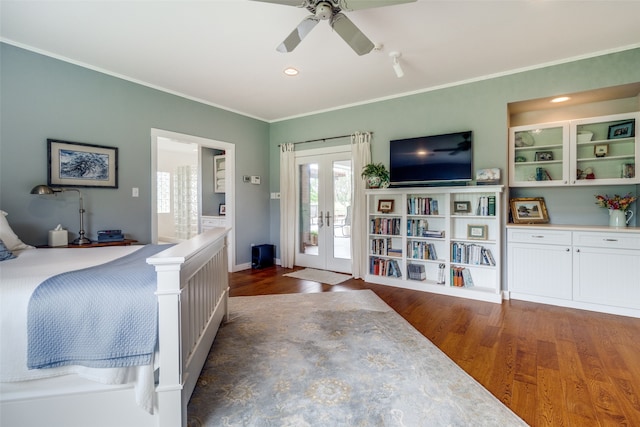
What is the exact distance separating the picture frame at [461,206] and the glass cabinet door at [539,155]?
0.58 m

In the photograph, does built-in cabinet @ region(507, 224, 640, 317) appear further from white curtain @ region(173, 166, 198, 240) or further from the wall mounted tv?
white curtain @ region(173, 166, 198, 240)

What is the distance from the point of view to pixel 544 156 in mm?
3645

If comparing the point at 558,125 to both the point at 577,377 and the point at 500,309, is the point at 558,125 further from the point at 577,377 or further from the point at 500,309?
the point at 577,377

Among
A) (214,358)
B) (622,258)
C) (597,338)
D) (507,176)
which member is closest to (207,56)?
(214,358)

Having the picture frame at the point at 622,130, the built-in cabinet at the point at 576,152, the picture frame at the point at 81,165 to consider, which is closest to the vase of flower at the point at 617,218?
the built-in cabinet at the point at 576,152

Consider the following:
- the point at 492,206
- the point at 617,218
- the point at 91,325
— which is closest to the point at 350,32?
the point at 91,325

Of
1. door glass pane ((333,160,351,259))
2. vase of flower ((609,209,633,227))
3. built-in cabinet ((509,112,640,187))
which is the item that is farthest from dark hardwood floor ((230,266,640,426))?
built-in cabinet ((509,112,640,187))

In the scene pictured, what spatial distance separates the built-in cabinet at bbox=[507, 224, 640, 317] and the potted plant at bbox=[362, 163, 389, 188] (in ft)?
5.47

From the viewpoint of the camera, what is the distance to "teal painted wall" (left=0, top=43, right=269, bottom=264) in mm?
2867

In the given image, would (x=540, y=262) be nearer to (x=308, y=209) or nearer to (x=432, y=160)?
(x=432, y=160)

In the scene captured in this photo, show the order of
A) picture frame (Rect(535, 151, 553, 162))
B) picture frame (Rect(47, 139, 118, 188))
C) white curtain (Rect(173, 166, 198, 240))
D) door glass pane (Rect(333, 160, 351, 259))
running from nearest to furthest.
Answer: picture frame (Rect(47, 139, 118, 188))
picture frame (Rect(535, 151, 553, 162))
door glass pane (Rect(333, 160, 351, 259))
white curtain (Rect(173, 166, 198, 240))

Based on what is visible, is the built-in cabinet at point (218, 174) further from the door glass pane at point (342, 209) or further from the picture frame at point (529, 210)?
the picture frame at point (529, 210)

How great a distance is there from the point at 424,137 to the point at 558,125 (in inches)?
59.9

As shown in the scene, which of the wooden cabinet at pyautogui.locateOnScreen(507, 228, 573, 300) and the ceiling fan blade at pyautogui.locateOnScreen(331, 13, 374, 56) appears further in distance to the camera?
the wooden cabinet at pyautogui.locateOnScreen(507, 228, 573, 300)
